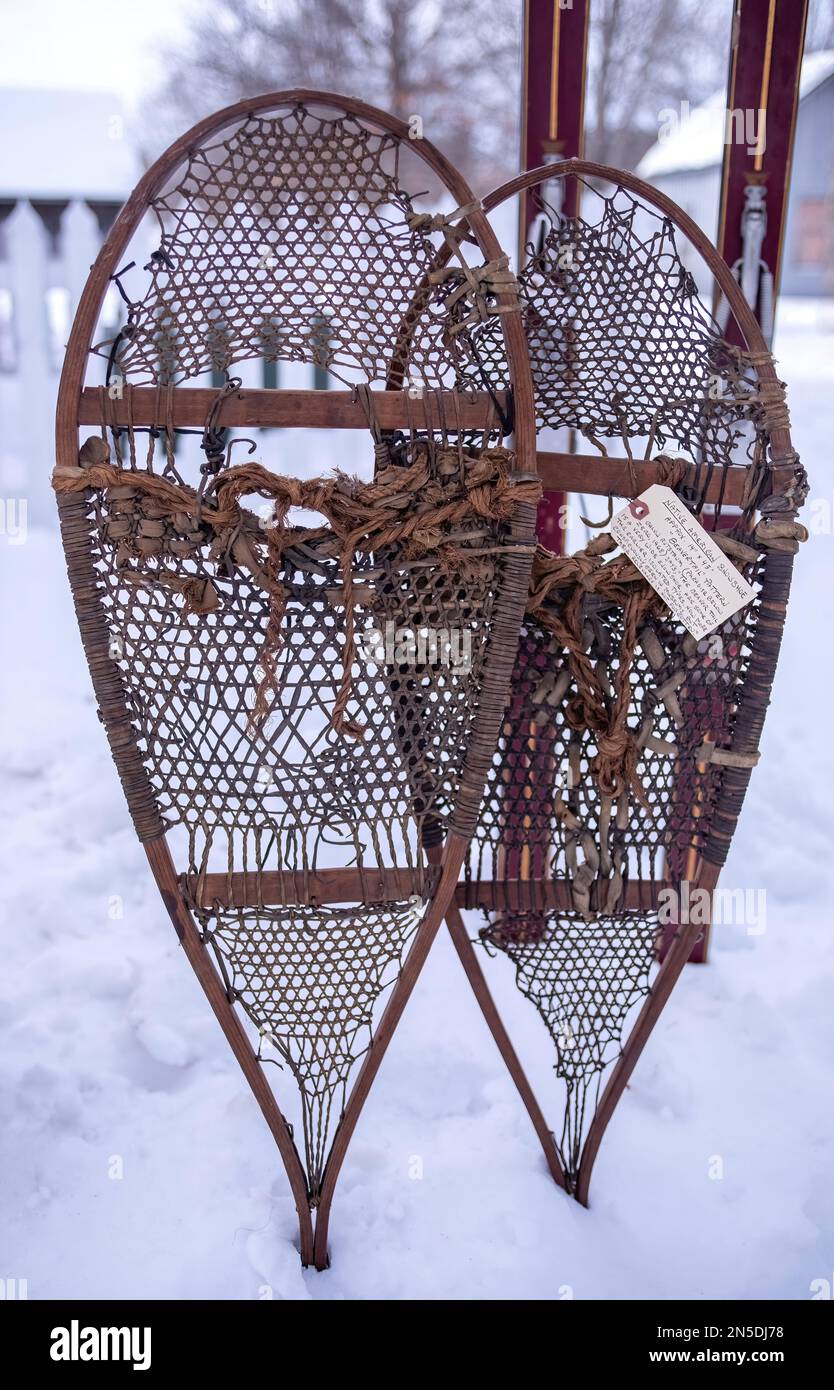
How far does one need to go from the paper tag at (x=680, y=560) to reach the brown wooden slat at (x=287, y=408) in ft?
0.66

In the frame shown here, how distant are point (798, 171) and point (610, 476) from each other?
1.55 meters

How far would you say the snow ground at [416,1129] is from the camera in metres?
1.21

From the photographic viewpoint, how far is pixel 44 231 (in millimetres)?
3023

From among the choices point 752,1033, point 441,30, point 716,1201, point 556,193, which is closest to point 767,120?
point 556,193

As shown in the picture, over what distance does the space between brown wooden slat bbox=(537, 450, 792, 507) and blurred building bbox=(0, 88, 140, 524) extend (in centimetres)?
137

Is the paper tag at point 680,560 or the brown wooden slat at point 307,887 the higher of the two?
the paper tag at point 680,560

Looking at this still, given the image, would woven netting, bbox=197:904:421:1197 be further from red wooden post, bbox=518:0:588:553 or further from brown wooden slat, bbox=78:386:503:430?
red wooden post, bbox=518:0:588:553

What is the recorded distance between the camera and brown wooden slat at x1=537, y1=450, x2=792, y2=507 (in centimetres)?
110

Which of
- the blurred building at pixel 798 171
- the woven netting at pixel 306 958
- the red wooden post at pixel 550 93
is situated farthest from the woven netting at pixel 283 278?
the blurred building at pixel 798 171

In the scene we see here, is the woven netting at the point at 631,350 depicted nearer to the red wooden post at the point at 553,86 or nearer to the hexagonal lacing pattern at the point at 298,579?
the hexagonal lacing pattern at the point at 298,579

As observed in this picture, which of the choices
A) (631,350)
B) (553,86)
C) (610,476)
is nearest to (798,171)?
(553,86)

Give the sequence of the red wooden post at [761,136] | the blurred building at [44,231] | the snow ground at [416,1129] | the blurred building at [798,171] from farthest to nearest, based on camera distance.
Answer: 1. the blurred building at [44,231]
2. the blurred building at [798,171]
3. the red wooden post at [761,136]
4. the snow ground at [416,1129]

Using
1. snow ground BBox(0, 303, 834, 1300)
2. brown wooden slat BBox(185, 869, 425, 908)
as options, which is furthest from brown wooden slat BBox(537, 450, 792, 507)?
snow ground BBox(0, 303, 834, 1300)

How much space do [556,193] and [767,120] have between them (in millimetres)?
312
